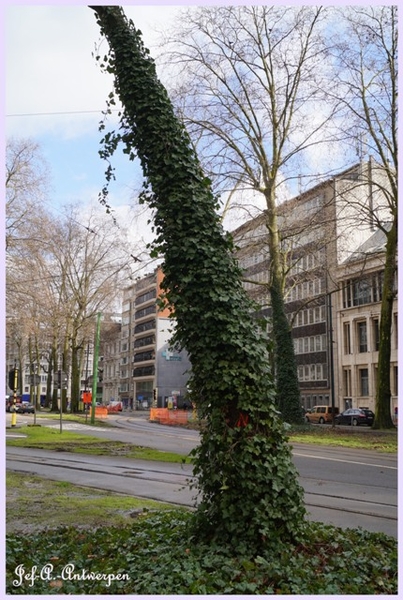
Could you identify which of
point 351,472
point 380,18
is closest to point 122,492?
point 351,472

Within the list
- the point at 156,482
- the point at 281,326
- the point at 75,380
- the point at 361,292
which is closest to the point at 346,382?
the point at 361,292

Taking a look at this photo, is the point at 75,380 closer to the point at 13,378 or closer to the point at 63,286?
the point at 63,286

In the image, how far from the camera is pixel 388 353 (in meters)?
28.4

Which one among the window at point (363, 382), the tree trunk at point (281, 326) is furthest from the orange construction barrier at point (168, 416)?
the tree trunk at point (281, 326)

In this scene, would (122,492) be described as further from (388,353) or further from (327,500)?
(388,353)

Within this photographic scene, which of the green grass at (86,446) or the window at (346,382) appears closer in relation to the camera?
the green grass at (86,446)

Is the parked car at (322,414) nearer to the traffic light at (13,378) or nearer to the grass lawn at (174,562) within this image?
the traffic light at (13,378)

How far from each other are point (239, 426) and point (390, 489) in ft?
22.4

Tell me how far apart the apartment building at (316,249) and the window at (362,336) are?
1641mm

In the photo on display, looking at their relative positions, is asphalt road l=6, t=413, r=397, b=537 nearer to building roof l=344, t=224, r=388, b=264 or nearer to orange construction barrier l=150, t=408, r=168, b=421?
building roof l=344, t=224, r=388, b=264

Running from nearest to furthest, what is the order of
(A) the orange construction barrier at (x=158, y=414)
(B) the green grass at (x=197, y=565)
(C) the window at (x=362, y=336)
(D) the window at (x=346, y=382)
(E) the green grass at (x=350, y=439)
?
(B) the green grass at (x=197, y=565), (E) the green grass at (x=350, y=439), (C) the window at (x=362, y=336), (D) the window at (x=346, y=382), (A) the orange construction barrier at (x=158, y=414)

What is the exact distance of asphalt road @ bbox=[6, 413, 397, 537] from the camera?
9445 mm

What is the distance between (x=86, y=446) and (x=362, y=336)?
57.7 ft

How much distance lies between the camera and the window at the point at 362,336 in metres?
31.6
